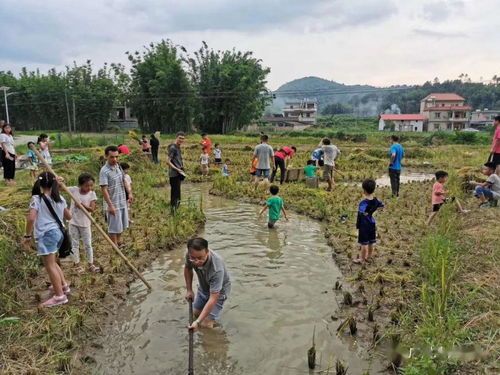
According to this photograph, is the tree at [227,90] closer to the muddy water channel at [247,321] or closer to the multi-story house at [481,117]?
the muddy water channel at [247,321]

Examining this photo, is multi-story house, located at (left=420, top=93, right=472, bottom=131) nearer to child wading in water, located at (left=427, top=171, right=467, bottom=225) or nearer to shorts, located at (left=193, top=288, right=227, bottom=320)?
child wading in water, located at (left=427, top=171, right=467, bottom=225)

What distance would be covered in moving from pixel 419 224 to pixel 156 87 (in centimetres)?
3966

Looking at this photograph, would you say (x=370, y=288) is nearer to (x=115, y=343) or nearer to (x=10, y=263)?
(x=115, y=343)

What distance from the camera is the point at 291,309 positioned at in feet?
16.1

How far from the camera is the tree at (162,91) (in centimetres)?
4325

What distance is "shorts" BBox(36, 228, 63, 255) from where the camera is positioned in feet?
14.6

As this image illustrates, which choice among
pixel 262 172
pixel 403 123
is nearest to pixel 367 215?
pixel 262 172

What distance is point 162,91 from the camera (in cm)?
4362

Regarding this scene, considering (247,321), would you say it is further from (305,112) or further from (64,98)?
(305,112)

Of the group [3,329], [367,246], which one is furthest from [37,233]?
[367,246]

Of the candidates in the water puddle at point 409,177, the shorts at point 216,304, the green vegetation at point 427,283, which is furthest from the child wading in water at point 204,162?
the shorts at point 216,304

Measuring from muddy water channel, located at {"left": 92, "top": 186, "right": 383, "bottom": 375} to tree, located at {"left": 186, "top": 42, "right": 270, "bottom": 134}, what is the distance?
1565 inches

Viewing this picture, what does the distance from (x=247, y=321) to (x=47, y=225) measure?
8.42 ft

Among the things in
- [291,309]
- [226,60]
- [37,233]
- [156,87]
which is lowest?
[291,309]
